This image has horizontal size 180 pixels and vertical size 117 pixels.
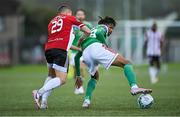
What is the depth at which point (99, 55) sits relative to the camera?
14.6 metres

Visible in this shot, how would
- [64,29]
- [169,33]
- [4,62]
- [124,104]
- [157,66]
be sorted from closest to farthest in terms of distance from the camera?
1. [64,29]
2. [124,104]
3. [157,66]
4. [4,62]
5. [169,33]

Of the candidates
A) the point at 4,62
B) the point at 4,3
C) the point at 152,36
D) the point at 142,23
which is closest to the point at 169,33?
the point at 142,23

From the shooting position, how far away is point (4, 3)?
84438 mm

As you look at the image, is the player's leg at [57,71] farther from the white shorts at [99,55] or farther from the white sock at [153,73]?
the white sock at [153,73]

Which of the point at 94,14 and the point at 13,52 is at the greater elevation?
the point at 94,14

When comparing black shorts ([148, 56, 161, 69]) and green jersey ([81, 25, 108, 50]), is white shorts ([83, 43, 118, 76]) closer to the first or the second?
green jersey ([81, 25, 108, 50])

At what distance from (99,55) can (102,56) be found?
0.06 metres

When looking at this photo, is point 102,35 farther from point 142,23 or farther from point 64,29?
point 142,23

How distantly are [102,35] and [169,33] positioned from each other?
167 feet

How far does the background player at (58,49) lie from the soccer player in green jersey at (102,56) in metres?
0.31

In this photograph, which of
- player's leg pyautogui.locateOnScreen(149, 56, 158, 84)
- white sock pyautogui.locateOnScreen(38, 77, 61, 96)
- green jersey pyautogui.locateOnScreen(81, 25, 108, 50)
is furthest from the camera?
player's leg pyautogui.locateOnScreen(149, 56, 158, 84)

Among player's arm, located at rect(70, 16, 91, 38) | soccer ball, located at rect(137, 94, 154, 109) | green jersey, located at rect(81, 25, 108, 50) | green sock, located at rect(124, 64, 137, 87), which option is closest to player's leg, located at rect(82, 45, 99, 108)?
green jersey, located at rect(81, 25, 108, 50)

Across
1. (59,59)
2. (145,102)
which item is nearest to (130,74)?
(145,102)

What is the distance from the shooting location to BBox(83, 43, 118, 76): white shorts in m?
14.6
